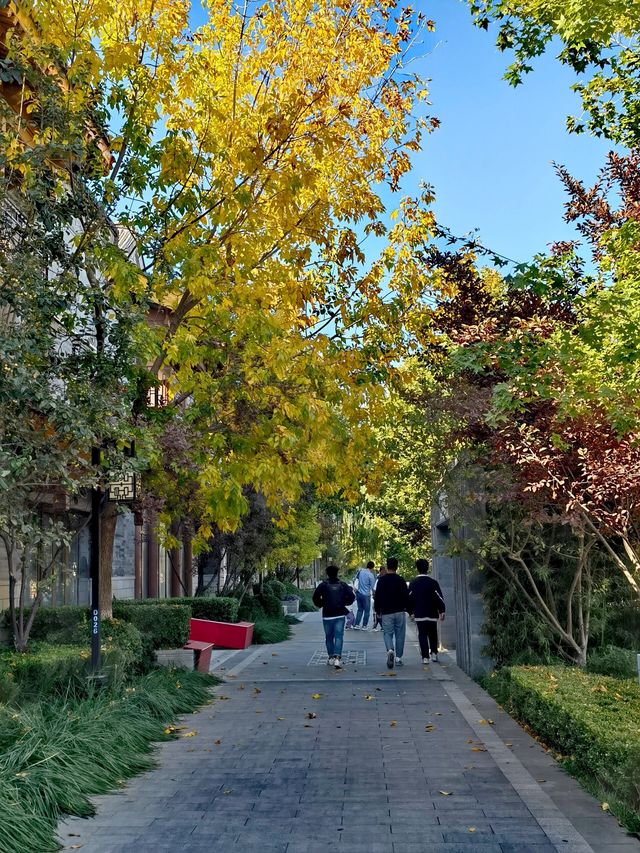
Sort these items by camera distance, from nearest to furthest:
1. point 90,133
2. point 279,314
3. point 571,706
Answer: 1. point 571,706
2. point 90,133
3. point 279,314

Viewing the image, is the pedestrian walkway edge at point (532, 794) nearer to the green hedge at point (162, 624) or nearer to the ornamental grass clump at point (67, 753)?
the ornamental grass clump at point (67, 753)

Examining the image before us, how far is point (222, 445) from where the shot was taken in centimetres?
1132

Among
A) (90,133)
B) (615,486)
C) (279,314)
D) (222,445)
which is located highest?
(90,133)

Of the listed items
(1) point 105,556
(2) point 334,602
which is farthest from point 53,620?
(2) point 334,602

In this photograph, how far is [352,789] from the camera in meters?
7.41

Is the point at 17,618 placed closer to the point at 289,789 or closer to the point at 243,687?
the point at 243,687

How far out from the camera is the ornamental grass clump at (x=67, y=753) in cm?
608

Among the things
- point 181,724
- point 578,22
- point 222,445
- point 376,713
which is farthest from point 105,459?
point 578,22

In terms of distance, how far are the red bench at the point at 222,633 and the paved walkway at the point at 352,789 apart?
Result: 652cm

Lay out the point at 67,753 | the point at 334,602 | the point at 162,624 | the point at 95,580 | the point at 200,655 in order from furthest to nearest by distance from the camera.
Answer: the point at 334,602, the point at 200,655, the point at 162,624, the point at 95,580, the point at 67,753

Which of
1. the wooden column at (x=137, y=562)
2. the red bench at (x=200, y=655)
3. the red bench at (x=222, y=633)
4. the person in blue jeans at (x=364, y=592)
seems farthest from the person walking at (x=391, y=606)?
the person in blue jeans at (x=364, y=592)

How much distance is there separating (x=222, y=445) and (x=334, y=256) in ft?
11.0

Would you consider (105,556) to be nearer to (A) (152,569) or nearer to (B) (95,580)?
→ (B) (95,580)

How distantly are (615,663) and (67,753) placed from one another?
7.28 m
